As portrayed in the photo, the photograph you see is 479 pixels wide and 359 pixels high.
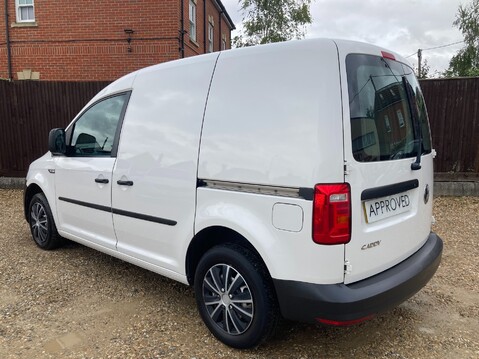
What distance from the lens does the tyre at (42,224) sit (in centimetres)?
448

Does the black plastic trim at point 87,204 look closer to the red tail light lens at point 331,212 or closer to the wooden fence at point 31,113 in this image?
the red tail light lens at point 331,212

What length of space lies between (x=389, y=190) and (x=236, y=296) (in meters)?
1.19

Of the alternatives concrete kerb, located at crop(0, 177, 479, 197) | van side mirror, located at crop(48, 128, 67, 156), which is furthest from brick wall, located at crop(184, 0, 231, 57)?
van side mirror, located at crop(48, 128, 67, 156)

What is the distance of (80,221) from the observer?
12.9 ft

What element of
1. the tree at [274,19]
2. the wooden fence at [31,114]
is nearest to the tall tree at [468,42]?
the tree at [274,19]

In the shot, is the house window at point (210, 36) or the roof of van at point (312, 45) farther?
the house window at point (210, 36)

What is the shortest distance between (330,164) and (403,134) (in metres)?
0.77

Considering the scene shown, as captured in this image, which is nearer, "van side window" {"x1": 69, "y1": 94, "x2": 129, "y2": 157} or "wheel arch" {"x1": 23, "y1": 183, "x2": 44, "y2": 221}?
"van side window" {"x1": 69, "y1": 94, "x2": 129, "y2": 157}

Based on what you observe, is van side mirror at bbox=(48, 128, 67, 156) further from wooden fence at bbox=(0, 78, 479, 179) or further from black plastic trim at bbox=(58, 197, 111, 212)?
wooden fence at bbox=(0, 78, 479, 179)

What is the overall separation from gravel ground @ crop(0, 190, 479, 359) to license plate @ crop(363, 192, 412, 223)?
0.97 metres

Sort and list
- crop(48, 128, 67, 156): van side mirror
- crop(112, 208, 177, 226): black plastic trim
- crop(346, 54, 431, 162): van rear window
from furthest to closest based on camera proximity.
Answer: crop(48, 128, 67, 156): van side mirror < crop(112, 208, 177, 226): black plastic trim < crop(346, 54, 431, 162): van rear window

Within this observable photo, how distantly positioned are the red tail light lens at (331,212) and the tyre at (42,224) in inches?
133

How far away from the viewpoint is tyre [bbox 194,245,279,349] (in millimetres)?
2461

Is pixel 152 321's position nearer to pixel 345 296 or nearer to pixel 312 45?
pixel 345 296
